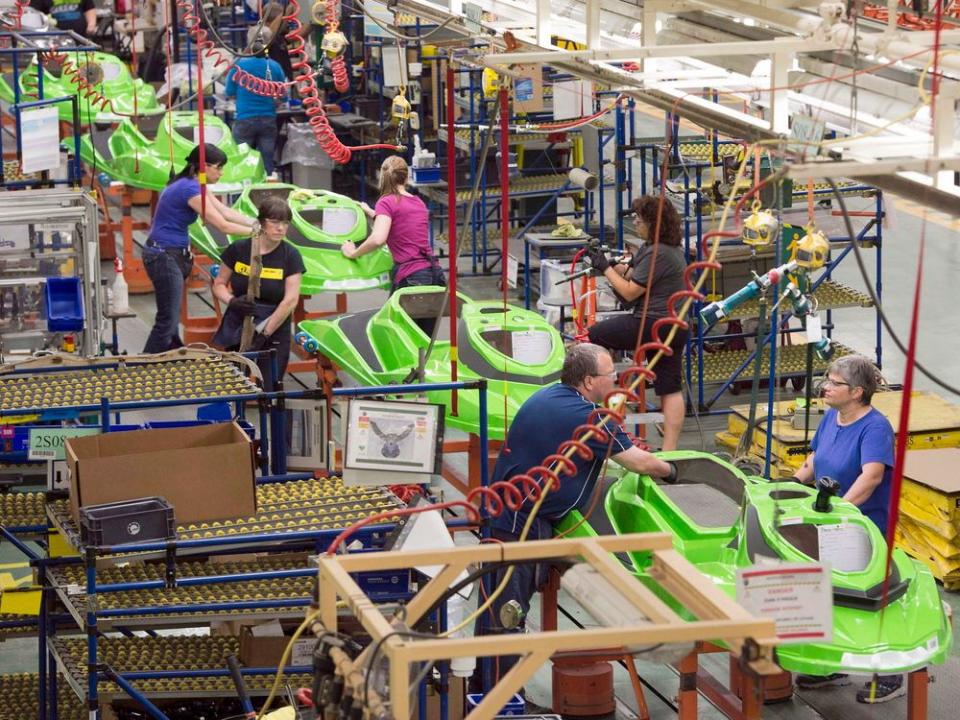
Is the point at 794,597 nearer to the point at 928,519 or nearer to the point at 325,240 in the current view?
the point at 928,519

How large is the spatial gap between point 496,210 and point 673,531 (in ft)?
28.3

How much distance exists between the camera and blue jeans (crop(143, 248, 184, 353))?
1141cm

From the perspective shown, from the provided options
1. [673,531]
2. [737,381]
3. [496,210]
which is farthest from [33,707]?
[496,210]

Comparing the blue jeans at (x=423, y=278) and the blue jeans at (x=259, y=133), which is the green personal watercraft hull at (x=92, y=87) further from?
the blue jeans at (x=423, y=278)

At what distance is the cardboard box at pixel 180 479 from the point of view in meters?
6.36

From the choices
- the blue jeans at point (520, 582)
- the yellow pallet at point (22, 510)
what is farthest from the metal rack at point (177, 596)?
the blue jeans at point (520, 582)

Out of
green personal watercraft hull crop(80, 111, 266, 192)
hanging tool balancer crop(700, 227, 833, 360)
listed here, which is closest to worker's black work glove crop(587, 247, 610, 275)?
hanging tool balancer crop(700, 227, 833, 360)

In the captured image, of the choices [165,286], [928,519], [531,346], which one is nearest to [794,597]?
[928,519]

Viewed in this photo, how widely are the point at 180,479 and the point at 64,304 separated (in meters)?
3.74

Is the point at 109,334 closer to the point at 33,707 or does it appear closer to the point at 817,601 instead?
the point at 33,707

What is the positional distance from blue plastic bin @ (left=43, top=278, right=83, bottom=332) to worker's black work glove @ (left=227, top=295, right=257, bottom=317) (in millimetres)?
945

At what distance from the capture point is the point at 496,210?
15.4 m

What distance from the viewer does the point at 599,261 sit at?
9.78 meters

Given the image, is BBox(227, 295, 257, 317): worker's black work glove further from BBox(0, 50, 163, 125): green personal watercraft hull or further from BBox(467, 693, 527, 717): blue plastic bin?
BBox(0, 50, 163, 125): green personal watercraft hull
